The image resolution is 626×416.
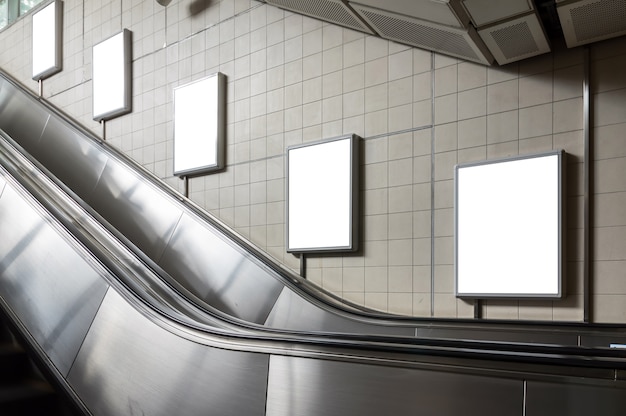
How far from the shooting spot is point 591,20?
3309 millimetres

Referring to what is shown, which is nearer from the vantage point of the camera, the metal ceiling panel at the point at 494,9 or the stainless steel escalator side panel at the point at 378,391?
the stainless steel escalator side panel at the point at 378,391

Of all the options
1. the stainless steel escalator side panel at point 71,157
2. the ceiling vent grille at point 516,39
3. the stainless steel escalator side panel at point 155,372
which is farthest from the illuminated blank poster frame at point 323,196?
the stainless steel escalator side panel at point 71,157

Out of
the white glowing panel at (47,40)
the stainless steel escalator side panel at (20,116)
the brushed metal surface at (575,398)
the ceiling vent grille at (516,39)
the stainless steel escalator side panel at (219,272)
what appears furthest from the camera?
the white glowing panel at (47,40)

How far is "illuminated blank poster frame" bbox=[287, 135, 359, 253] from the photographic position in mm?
4727

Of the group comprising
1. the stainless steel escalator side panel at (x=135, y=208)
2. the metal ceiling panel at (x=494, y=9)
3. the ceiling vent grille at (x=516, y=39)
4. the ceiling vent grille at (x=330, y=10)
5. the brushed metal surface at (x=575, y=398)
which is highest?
the ceiling vent grille at (x=330, y=10)

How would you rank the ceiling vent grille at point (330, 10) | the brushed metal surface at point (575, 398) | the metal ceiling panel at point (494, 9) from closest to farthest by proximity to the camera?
the brushed metal surface at point (575, 398) → the metal ceiling panel at point (494, 9) → the ceiling vent grille at point (330, 10)

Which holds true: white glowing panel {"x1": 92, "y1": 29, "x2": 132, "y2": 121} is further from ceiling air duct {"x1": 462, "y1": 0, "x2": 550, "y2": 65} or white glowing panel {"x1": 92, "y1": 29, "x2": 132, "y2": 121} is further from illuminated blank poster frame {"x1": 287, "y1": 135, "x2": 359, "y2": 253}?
ceiling air duct {"x1": 462, "y1": 0, "x2": 550, "y2": 65}

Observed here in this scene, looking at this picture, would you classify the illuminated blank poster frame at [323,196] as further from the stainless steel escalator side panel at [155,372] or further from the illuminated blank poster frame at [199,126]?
the stainless steel escalator side panel at [155,372]

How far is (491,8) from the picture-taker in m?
3.28

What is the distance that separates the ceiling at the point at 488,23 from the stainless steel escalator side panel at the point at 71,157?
3.83 meters

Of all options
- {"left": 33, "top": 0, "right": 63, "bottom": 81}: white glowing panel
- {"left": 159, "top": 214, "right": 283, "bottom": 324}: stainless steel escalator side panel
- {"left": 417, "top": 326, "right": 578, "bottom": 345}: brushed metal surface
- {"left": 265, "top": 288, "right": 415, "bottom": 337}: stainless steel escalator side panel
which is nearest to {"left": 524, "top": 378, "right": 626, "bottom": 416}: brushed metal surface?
{"left": 417, "top": 326, "right": 578, "bottom": 345}: brushed metal surface

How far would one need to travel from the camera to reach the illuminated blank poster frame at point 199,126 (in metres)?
5.84

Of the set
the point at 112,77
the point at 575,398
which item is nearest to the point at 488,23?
the point at 575,398

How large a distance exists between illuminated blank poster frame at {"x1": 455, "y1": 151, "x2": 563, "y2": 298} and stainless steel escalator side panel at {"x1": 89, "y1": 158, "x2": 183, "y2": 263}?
3054 millimetres
